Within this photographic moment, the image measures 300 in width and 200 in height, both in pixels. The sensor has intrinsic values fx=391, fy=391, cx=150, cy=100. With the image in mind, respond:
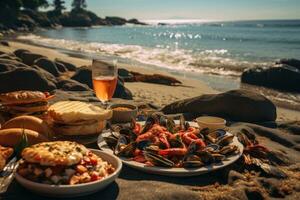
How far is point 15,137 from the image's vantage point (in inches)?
125

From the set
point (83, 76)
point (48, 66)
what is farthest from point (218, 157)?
point (48, 66)

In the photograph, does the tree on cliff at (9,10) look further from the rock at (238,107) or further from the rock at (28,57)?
the rock at (238,107)

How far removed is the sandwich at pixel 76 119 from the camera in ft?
11.0

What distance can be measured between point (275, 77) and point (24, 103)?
677 inches

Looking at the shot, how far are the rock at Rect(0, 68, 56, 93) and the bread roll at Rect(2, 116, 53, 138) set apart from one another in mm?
4463

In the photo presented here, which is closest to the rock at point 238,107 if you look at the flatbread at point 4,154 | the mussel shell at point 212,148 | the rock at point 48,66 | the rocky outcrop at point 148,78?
the mussel shell at point 212,148

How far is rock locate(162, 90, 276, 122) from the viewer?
19.1 ft

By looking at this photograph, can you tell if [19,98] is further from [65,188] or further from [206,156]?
[206,156]

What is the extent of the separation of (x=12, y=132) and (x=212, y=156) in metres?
1.64

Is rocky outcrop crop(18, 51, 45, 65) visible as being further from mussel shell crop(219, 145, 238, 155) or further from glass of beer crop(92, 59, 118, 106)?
mussel shell crop(219, 145, 238, 155)

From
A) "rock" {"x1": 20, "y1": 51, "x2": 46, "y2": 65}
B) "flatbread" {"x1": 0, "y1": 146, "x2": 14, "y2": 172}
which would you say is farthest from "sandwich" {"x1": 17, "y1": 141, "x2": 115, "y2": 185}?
"rock" {"x1": 20, "y1": 51, "x2": 46, "y2": 65}

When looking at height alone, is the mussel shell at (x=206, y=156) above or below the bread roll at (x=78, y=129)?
below

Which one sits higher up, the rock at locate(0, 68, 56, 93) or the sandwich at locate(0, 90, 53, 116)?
the sandwich at locate(0, 90, 53, 116)

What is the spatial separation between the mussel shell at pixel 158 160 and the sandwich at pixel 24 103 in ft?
4.06
